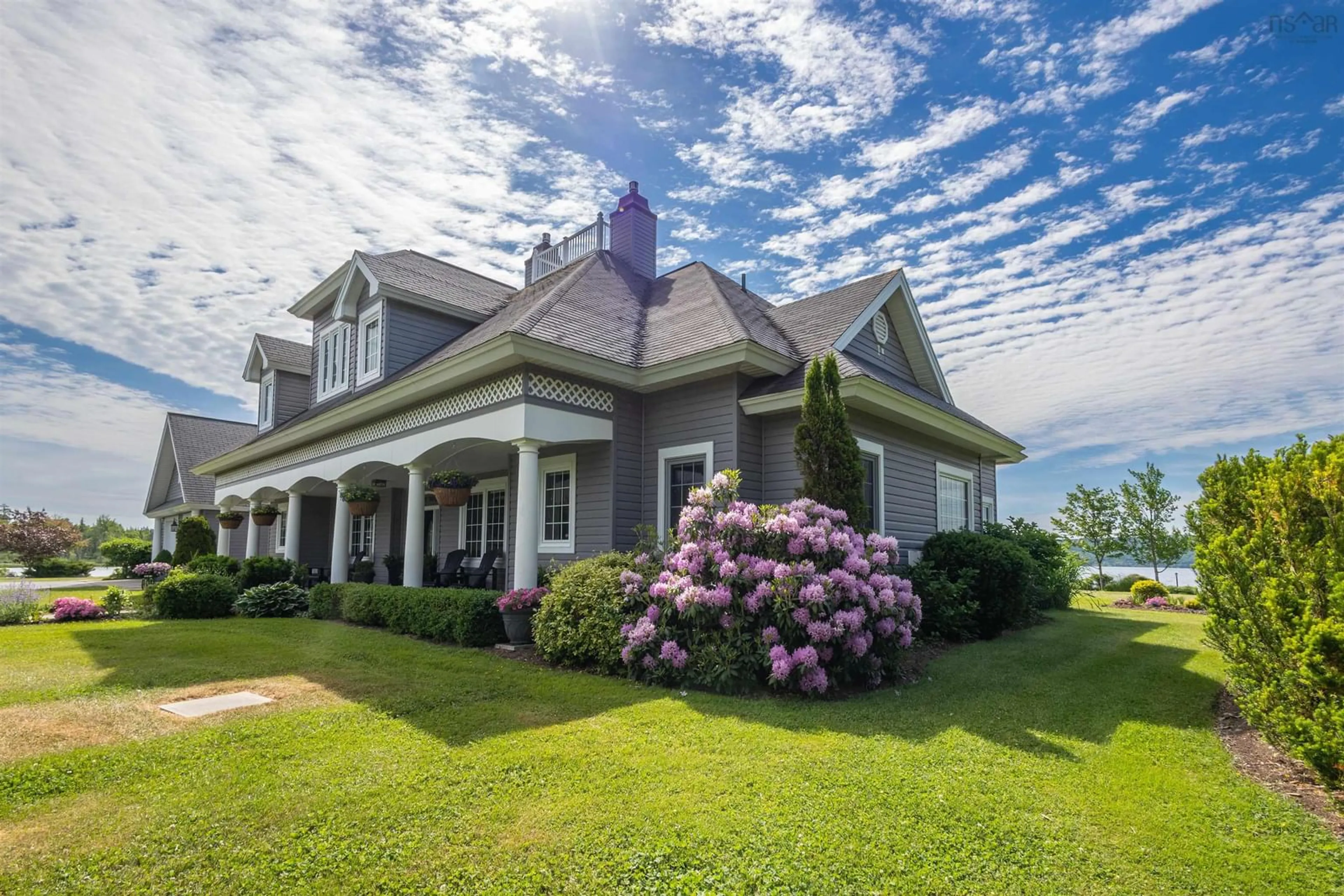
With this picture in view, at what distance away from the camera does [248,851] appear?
2.96 m

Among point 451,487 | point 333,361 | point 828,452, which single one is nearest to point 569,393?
point 451,487

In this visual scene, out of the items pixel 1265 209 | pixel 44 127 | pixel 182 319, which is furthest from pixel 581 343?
pixel 182 319

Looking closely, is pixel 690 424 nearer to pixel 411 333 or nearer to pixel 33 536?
pixel 411 333

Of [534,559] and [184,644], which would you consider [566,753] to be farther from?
[184,644]

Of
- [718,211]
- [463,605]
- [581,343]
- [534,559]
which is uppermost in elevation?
[718,211]

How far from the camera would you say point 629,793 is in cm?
364

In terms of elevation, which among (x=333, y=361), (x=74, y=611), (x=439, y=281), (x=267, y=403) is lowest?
(x=74, y=611)

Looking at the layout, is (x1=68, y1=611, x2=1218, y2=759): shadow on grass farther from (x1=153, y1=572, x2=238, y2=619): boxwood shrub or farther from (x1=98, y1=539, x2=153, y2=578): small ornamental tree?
(x1=98, y1=539, x2=153, y2=578): small ornamental tree

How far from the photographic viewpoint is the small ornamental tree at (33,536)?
2970cm

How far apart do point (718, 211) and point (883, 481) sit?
19.3 ft

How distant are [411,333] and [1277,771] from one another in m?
14.3

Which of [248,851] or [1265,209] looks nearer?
[248,851]

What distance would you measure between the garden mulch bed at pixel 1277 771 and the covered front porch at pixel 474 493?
7.06m

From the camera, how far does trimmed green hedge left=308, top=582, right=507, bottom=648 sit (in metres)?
8.73
